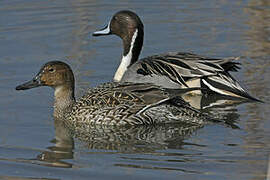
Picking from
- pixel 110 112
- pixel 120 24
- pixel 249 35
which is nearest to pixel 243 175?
pixel 110 112

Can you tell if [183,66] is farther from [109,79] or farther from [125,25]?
[125,25]

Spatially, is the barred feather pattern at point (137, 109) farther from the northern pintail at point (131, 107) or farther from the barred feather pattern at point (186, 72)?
the barred feather pattern at point (186, 72)

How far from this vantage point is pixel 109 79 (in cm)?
1152

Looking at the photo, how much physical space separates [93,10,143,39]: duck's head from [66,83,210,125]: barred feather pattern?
6.92 feet

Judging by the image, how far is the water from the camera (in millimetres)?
8148

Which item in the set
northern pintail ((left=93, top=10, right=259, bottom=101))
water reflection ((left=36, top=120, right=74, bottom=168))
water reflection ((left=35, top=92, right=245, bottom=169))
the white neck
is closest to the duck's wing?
northern pintail ((left=93, top=10, right=259, bottom=101))

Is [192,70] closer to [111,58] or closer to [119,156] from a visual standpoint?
[111,58]

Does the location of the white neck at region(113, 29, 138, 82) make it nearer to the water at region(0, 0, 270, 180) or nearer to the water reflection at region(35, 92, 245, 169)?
the water at region(0, 0, 270, 180)

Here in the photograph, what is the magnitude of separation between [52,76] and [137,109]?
1.10 m

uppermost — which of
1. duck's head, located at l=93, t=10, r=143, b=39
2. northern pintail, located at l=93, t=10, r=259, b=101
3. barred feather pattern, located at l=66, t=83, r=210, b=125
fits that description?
duck's head, located at l=93, t=10, r=143, b=39

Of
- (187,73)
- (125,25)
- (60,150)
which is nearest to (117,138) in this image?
(60,150)

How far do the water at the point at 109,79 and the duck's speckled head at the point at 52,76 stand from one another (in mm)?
377

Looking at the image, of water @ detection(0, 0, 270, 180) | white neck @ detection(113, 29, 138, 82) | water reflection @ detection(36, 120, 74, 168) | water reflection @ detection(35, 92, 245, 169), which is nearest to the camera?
water @ detection(0, 0, 270, 180)

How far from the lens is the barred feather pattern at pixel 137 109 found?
9.59m
